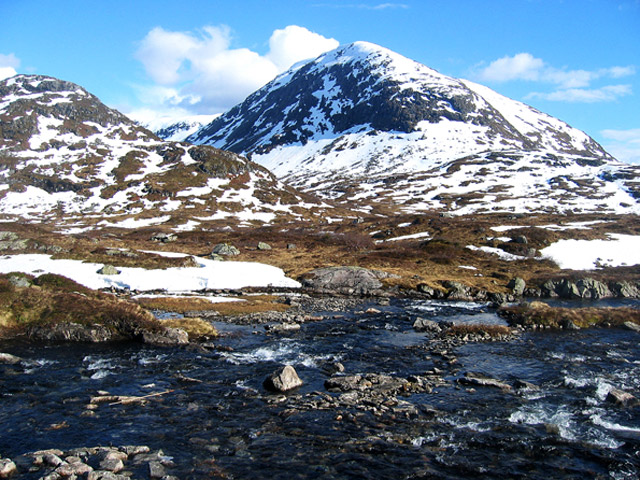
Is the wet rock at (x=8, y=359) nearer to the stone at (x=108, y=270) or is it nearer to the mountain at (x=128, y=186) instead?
the stone at (x=108, y=270)

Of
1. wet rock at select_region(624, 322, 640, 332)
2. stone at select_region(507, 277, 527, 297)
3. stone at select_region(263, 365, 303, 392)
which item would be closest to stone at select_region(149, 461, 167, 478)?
stone at select_region(263, 365, 303, 392)

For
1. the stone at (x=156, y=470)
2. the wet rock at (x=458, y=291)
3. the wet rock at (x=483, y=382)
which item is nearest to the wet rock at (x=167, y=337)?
the stone at (x=156, y=470)

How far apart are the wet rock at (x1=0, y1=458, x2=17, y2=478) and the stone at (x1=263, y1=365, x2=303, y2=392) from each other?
9.67 m

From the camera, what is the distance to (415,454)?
44.3ft

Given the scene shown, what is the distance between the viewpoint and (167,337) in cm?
2542

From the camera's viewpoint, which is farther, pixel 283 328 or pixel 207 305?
pixel 207 305

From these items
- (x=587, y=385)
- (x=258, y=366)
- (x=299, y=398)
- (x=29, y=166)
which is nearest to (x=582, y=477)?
(x=587, y=385)

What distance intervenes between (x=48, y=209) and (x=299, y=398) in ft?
511

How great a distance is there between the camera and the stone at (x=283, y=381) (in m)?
18.6

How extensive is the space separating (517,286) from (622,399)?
34465 millimetres

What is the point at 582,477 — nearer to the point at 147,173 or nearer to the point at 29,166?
the point at 147,173

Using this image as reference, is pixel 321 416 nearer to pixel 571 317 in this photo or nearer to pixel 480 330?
pixel 480 330

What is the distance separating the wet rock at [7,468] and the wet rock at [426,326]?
2552cm

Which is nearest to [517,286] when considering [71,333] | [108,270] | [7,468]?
[71,333]
